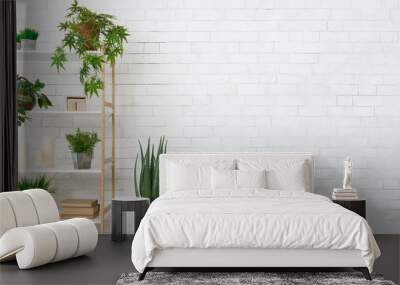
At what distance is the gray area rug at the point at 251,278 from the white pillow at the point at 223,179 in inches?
58.5

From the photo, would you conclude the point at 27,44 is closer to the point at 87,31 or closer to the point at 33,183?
the point at 87,31

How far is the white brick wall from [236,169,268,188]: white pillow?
0.85 meters

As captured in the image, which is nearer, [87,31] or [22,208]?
[22,208]

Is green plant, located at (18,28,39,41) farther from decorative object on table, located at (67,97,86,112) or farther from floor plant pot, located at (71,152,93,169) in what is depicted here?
floor plant pot, located at (71,152,93,169)

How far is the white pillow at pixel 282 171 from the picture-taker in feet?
21.8

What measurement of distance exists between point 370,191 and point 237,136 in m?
1.68

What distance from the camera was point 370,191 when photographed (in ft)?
24.3

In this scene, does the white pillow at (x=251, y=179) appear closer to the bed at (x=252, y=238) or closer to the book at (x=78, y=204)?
the bed at (x=252, y=238)

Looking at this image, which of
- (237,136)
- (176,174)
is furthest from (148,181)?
(237,136)

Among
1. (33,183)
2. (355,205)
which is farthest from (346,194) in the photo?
(33,183)

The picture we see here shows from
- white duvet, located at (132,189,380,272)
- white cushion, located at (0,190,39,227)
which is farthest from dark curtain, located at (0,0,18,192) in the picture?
white duvet, located at (132,189,380,272)

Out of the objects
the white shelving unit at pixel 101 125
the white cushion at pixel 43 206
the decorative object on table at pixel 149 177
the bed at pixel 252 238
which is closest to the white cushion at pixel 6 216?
the white cushion at pixel 43 206

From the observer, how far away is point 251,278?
4961mm

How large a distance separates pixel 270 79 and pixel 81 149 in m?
2.31
